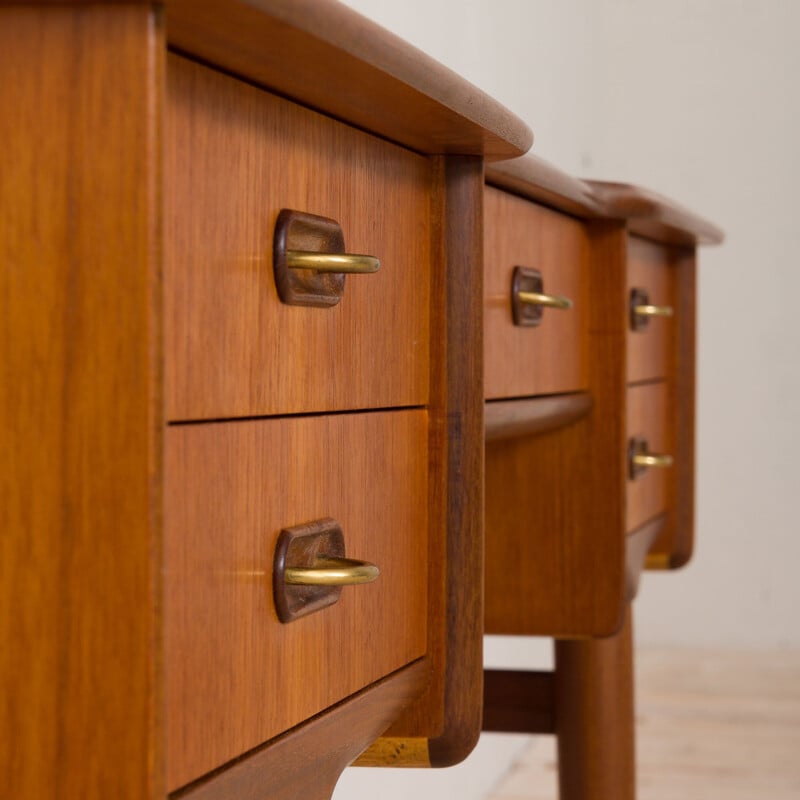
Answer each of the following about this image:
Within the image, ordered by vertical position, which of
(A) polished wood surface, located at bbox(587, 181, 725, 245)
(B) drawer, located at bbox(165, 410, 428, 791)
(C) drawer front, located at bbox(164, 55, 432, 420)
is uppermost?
(A) polished wood surface, located at bbox(587, 181, 725, 245)

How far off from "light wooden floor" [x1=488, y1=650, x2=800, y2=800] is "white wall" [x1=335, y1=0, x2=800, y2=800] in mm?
160

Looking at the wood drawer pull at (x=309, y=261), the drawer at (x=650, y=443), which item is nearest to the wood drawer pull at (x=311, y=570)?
the wood drawer pull at (x=309, y=261)

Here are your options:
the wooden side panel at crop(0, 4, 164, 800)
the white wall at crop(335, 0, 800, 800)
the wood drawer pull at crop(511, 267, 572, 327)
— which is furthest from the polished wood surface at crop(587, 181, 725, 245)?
the white wall at crop(335, 0, 800, 800)

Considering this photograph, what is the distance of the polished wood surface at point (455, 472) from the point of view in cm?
80

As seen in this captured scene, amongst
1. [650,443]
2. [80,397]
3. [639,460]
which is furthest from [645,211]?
[80,397]

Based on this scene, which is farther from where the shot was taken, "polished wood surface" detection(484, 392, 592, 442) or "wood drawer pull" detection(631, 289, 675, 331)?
"wood drawer pull" detection(631, 289, 675, 331)

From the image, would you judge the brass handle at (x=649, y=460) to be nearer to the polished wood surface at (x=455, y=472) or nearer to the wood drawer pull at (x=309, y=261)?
the polished wood surface at (x=455, y=472)

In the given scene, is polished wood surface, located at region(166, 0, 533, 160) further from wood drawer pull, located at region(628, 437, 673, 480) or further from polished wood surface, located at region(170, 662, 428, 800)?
wood drawer pull, located at region(628, 437, 673, 480)

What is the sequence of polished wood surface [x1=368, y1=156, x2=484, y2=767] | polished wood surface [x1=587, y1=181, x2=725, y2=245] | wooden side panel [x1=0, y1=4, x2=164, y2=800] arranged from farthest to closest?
1. polished wood surface [x1=587, y1=181, x2=725, y2=245]
2. polished wood surface [x1=368, y1=156, x2=484, y2=767]
3. wooden side panel [x1=0, y1=4, x2=164, y2=800]

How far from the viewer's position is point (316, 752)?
653mm

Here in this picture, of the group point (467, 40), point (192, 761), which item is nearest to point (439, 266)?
point (192, 761)

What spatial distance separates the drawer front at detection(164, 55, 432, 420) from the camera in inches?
20.2

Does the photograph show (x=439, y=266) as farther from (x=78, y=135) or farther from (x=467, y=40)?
(x=467, y=40)

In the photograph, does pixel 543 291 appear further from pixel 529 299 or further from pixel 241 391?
pixel 241 391
